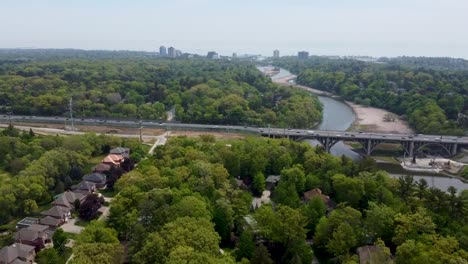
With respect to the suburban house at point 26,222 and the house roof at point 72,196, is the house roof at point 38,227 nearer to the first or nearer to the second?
the suburban house at point 26,222

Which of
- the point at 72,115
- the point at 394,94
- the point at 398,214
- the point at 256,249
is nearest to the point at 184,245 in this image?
the point at 256,249

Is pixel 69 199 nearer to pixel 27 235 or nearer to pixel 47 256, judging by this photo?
pixel 27 235

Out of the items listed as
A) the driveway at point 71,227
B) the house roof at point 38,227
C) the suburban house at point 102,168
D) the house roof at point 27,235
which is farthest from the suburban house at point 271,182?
the house roof at point 27,235

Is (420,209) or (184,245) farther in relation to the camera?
(420,209)

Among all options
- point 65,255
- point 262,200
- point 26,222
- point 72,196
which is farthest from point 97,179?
point 262,200

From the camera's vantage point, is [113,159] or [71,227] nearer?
[71,227]

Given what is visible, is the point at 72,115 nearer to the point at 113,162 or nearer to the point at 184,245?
the point at 113,162
